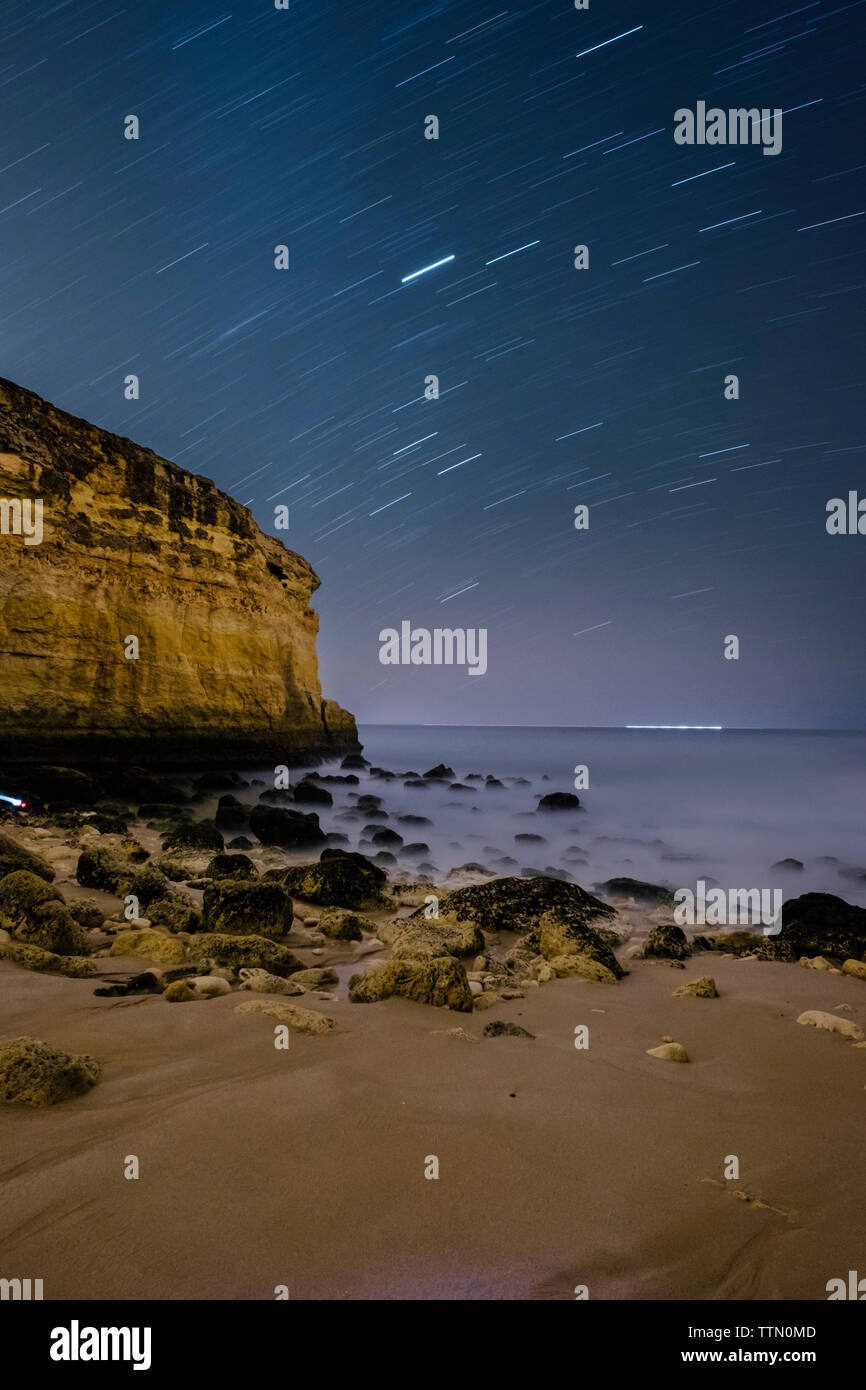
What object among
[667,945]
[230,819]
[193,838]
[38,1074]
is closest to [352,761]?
[230,819]

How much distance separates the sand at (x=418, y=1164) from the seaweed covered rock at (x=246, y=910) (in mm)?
1615

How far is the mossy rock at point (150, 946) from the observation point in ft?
12.3

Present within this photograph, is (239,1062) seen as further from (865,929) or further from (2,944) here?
(865,929)

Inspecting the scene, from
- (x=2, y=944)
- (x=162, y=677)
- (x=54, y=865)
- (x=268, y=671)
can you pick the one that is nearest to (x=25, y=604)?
(x=162, y=677)

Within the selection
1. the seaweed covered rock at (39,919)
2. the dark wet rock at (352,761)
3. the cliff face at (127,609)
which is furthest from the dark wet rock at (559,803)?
the seaweed covered rock at (39,919)

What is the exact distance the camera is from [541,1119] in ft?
6.59

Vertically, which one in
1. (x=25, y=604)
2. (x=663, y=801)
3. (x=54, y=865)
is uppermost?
(x=25, y=604)

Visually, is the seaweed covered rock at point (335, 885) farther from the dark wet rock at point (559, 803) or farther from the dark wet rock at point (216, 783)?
the dark wet rock at point (559, 803)

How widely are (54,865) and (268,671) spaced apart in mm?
14447

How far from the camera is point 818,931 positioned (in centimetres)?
552

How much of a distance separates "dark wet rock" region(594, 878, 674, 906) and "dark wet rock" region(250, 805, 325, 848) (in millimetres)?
5287

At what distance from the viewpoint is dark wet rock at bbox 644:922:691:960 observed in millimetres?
4969

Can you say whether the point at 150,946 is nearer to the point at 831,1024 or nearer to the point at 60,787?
the point at 831,1024
